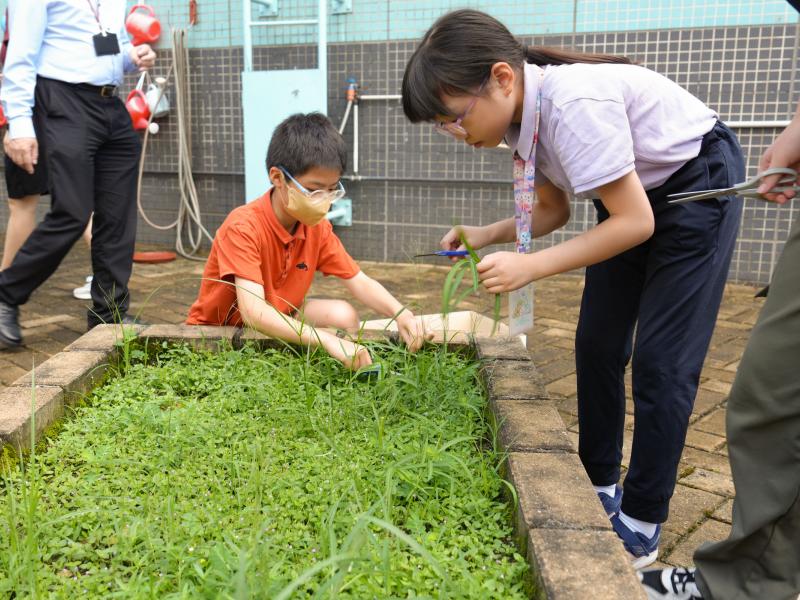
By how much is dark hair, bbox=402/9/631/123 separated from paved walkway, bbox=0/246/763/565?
29.0 inches

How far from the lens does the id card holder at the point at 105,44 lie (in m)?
3.30

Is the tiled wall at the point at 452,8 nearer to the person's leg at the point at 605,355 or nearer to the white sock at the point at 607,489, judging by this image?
the person's leg at the point at 605,355

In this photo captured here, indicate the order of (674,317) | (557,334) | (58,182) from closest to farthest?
(674,317)
(58,182)
(557,334)

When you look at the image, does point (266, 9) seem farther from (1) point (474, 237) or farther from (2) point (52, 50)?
(1) point (474, 237)

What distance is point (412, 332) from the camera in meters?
2.20

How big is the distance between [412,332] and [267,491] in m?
0.83

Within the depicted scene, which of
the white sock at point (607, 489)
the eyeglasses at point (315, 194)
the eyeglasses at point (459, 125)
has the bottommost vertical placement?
the white sock at point (607, 489)

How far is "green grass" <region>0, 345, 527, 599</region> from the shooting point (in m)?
1.17

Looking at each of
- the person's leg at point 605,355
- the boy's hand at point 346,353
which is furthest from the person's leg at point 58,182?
the person's leg at point 605,355

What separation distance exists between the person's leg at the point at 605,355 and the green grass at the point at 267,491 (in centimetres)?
31

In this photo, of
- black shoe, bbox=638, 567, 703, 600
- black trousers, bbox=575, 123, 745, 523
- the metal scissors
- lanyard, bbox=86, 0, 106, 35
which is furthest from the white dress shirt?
black shoe, bbox=638, 567, 703, 600

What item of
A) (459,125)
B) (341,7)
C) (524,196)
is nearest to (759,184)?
(524,196)

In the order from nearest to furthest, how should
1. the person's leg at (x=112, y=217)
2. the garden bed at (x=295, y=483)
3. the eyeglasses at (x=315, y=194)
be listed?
the garden bed at (x=295, y=483), the eyeglasses at (x=315, y=194), the person's leg at (x=112, y=217)

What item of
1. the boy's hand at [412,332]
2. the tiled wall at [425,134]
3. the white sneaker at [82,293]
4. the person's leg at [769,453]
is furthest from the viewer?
the tiled wall at [425,134]
